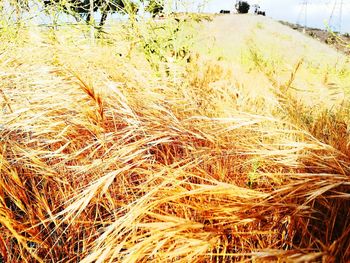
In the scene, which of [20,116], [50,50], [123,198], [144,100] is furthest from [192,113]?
[50,50]

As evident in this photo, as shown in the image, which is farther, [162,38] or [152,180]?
[162,38]

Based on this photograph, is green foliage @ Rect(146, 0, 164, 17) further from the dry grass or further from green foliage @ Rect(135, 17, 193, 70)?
the dry grass

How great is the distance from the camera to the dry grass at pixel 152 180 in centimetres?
72

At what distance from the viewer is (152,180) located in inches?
32.9

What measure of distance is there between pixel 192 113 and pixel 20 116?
1.69 ft

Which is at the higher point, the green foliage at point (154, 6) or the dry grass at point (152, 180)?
the green foliage at point (154, 6)

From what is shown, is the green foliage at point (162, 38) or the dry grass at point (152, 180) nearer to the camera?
the dry grass at point (152, 180)

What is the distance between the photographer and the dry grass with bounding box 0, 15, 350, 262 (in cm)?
72

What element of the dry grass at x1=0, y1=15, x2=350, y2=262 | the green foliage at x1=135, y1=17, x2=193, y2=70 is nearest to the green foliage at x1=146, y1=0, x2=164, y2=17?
the green foliage at x1=135, y1=17, x2=193, y2=70

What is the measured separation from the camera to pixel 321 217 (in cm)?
76

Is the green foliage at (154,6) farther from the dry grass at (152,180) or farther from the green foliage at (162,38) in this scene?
the dry grass at (152,180)

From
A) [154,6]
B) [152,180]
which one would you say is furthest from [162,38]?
[152,180]

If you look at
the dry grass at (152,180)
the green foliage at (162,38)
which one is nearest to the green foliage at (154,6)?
the green foliage at (162,38)

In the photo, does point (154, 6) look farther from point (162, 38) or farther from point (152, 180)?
point (152, 180)
